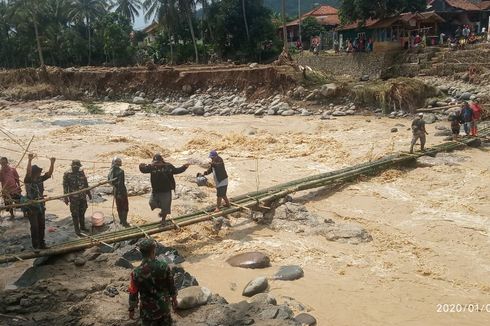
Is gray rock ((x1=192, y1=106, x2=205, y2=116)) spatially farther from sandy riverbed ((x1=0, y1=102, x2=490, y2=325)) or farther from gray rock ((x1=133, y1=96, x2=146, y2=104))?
sandy riverbed ((x1=0, y1=102, x2=490, y2=325))

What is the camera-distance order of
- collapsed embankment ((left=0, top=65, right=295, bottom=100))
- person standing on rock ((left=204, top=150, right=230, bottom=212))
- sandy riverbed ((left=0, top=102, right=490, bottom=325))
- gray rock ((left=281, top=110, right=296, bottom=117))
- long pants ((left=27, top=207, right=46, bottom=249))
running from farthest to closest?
1. collapsed embankment ((left=0, top=65, right=295, bottom=100))
2. gray rock ((left=281, top=110, right=296, bottom=117))
3. person standing on rock ((left=204, top=150, right=230, bottom=212))
4. long pants ((left=27, top=207, right=46, bottom=249))
5. sandy riverbed ((left=0, top=102, right=490, bottom=325))

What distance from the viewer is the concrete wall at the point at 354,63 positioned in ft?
97.4

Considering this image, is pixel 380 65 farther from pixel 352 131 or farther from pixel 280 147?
pixel 280 147

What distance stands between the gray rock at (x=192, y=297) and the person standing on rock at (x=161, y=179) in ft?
8.96

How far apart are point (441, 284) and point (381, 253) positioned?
4.23 ft

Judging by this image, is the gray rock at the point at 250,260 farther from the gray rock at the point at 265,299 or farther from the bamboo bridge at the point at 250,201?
the gray rock at the point at 265,299

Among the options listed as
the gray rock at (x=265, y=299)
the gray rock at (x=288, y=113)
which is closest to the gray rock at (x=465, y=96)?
the gray rock at (x=288, y=113)

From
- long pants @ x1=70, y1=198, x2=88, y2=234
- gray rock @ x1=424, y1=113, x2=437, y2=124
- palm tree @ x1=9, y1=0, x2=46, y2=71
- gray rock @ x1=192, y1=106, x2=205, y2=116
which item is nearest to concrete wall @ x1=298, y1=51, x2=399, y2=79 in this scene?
gray rock @ x1=424, y1=113, x2=437, y2=124

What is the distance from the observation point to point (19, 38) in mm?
48219

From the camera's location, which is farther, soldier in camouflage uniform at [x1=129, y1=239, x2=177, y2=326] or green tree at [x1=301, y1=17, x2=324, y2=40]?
green tree at [x1=301, y1=17, x2=324, y2=40]

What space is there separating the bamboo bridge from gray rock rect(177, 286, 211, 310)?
2337mm

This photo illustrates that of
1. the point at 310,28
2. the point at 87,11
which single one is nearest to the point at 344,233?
the point at 310,28

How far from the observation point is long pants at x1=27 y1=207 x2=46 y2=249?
772cm

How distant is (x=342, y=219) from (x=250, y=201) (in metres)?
2.11
